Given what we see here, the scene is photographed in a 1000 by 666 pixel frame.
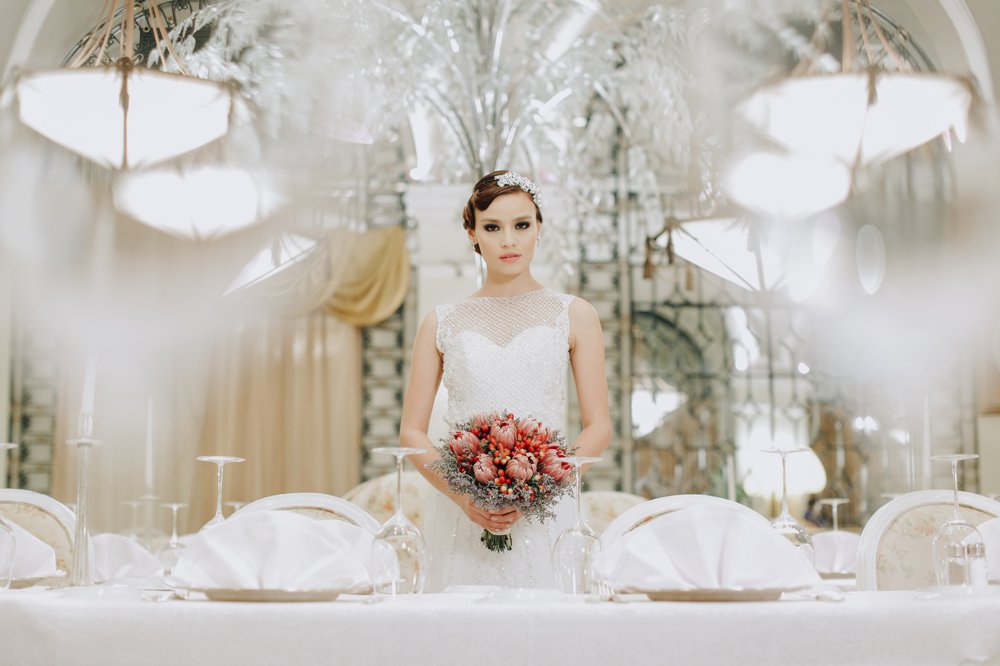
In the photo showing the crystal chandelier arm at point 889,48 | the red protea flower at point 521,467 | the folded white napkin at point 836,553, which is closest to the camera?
the red protea flower at point 521,467

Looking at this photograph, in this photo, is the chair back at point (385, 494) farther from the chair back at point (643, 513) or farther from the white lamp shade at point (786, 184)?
the white lamp shade at point (786, 184)

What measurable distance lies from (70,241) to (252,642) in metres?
5.09

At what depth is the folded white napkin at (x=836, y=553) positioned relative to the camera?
4.05 meters

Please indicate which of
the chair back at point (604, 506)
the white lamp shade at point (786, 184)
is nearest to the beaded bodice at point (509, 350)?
the chair back at point (604, 506)

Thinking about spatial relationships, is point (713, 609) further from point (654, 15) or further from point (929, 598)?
point (654, 15)

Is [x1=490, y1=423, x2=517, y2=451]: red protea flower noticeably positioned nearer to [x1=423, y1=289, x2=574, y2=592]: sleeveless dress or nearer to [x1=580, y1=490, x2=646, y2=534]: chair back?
[x1=423, y1=289, x2=574, y2=592]: sleeveless dress

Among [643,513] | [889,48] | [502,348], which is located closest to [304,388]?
[889,48]

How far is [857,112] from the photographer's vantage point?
561cm

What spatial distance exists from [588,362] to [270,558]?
3.84ft

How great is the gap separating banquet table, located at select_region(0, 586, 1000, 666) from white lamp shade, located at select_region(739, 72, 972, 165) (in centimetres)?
431

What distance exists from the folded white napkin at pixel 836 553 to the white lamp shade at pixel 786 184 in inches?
113

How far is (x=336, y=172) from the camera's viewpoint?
7.20 m

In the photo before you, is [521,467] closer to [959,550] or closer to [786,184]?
[959,550]

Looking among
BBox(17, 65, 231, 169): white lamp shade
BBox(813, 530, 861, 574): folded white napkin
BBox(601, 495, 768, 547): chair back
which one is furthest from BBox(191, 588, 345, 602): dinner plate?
BBox(17, 65, 231, 169): white lamp shade
